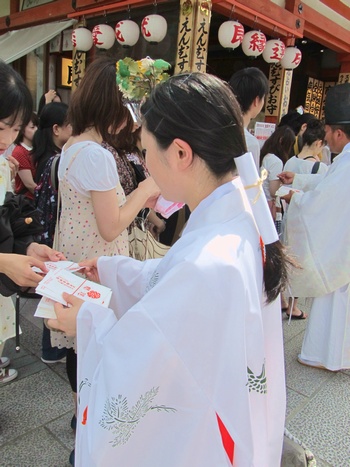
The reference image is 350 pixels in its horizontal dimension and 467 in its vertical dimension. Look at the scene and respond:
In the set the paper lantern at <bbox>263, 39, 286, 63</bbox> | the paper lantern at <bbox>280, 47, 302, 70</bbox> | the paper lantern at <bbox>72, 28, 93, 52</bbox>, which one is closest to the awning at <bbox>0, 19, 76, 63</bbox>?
the paper lantern at <bbox>72, 28, 93, 52</bbox>

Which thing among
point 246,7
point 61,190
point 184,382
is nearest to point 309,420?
point 184,382

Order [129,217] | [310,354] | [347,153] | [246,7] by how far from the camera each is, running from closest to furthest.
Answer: [129,217] → [347,153] → [310,354] → [246,7]

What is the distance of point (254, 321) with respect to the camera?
42.8 inches

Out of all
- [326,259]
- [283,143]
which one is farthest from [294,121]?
[326,259]

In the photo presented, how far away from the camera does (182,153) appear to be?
1.18 meters

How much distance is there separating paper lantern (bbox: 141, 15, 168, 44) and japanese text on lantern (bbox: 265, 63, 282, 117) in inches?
116

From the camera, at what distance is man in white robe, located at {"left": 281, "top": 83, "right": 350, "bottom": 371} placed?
3.08m

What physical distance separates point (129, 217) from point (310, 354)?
2.21 m

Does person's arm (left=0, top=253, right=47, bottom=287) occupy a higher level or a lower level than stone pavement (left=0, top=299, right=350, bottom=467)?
higher

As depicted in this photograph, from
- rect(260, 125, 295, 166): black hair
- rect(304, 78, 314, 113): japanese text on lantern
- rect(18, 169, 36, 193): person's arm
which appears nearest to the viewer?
rect(18, 169, 36, 193): person's arm

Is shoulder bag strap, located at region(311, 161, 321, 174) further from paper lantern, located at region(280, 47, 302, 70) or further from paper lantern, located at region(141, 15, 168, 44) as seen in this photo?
paper lantern, located at region(280, 47, 302, 70)

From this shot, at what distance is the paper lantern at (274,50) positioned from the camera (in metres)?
6.98

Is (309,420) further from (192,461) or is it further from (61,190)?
(61,190)

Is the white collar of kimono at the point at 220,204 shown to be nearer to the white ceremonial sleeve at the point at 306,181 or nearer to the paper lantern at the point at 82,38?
the white ceremonial sleeve at the point at 306,181
